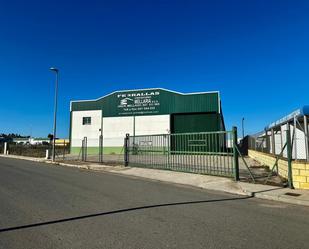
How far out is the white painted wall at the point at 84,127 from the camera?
44375 millimetres

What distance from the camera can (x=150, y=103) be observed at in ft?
→ 136

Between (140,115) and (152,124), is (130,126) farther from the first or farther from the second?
(152,124)

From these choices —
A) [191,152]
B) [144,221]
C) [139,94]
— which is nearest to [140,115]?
[139,94]

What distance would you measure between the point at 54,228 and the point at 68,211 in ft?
4.80

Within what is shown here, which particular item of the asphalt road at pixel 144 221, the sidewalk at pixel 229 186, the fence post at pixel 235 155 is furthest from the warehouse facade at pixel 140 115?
the asphalt road at pixel 144 221

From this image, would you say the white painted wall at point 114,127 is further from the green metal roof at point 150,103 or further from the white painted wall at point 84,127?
the green metal roof at point 150,103

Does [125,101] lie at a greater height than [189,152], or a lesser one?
greater

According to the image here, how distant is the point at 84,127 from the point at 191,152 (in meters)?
32.0

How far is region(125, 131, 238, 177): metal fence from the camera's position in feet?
47.2

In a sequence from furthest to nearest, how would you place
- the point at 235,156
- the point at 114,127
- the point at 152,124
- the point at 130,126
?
→ the point at 114,127
the point at 130,126
the point at 152,124
the point at 235,156

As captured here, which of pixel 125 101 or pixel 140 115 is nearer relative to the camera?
pixel 140 115

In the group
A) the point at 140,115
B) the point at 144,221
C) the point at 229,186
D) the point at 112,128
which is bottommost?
the point at 144,221

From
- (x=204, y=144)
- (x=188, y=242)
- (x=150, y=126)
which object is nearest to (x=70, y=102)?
(x=150, y=126)

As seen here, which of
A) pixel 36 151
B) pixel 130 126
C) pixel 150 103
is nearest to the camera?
pixel 150 103
